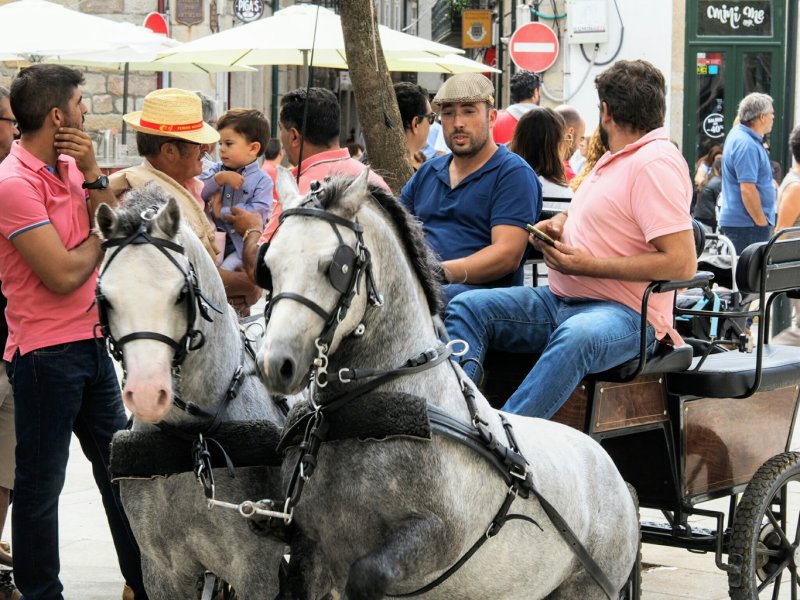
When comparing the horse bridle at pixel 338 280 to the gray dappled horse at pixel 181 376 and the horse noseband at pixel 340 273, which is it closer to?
the horse noseband at pixel 340 273

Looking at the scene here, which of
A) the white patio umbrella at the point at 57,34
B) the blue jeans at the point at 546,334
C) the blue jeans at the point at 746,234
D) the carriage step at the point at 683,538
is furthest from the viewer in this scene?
the blue jeans at the point at 746,234

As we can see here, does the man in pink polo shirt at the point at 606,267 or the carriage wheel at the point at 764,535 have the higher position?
the man in pink polo shirt at the point at 606,267

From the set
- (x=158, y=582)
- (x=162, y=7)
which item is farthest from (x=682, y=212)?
(x=162, y=7)

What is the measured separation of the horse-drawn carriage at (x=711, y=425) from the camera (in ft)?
16.0

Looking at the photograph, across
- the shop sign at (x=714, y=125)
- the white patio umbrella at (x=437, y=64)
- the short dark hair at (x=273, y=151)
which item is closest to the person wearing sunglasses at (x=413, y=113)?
the white patio umbrella at (x=437, y=64)

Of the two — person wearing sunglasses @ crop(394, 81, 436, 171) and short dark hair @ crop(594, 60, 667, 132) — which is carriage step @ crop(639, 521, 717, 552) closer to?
short dark hair @ crop(594, 60, 667, 132)

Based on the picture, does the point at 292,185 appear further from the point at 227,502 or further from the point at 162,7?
the point at 162,7

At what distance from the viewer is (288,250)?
321cm

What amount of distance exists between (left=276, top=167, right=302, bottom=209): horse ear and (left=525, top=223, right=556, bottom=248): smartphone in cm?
131

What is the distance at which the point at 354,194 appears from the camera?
328 cm

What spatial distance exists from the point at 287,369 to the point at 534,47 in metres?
15.4

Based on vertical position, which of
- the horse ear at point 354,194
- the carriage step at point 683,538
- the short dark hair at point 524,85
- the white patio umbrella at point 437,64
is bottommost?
the carriage step at point 683,538

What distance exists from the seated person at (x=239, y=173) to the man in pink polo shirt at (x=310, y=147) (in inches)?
24.7

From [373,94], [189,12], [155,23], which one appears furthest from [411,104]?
[189,12]
